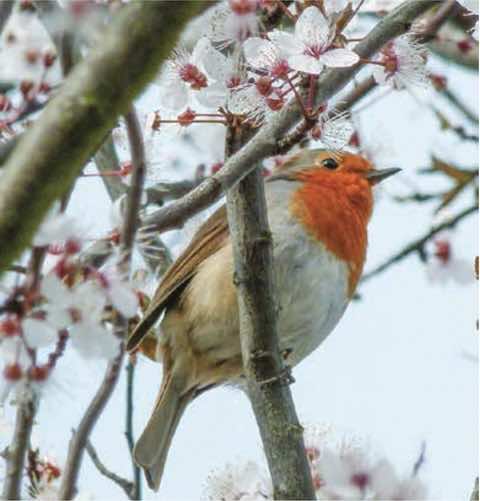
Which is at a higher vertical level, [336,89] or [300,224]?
[300,224]

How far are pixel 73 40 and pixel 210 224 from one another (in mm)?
3358

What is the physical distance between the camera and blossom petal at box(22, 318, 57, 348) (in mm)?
2736

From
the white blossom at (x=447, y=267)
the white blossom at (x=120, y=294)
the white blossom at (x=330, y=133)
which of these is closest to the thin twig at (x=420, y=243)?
the white blossom at (x=447, y=267)

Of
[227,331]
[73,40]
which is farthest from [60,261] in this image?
[227,331]

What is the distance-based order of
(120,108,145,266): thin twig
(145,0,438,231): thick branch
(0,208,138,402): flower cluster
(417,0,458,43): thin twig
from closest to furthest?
(120,108,145,266): thin twig < (0,208,138,402): flower cluster < (145,0,438,231): thick branch < (417,0,458,43): thin twig

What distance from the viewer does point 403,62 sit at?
3947mm

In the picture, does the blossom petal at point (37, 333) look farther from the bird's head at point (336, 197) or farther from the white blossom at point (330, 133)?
the bird's head at point (336, 197)

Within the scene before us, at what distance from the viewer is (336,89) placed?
12.5ft

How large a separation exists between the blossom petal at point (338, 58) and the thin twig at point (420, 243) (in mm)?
2268

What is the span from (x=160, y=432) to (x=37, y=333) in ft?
9.42

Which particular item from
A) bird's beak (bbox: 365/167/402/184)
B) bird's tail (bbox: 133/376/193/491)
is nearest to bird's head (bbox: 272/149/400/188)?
bird's beak (bbox: 365/167/402/184)

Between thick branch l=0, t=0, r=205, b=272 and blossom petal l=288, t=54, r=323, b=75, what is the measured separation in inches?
47.0

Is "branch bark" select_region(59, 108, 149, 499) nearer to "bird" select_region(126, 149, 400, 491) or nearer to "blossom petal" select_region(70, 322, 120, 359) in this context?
"blossom petal" select_region(70, 322, 120, 359)

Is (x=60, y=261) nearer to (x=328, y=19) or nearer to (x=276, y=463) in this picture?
(x=328, y=19)
